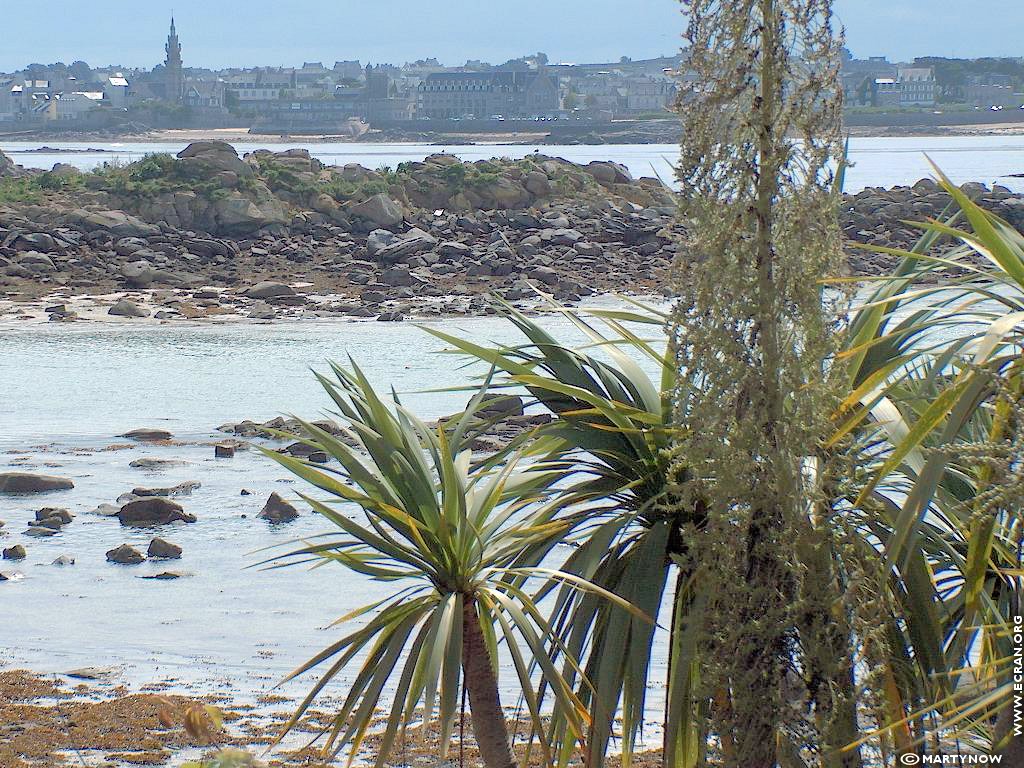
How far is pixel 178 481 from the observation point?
14.0 metres

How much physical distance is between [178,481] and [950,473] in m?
10.5

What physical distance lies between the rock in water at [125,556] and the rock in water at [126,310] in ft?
53.1

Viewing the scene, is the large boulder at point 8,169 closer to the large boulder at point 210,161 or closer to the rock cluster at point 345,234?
the rock cluster at point 345,234

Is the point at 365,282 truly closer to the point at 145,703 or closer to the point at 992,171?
the point at 145,703

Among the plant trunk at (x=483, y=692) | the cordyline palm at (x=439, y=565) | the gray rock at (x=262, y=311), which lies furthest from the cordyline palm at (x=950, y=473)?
the gray rock at (x=262, y=311)

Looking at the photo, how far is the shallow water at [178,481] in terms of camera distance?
360 inches

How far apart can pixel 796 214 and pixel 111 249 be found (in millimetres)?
30493

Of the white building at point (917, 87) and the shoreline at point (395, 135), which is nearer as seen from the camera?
the shoreline at point (395, 135)

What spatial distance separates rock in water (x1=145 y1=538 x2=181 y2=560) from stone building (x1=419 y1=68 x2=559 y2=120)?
122604 millimetres

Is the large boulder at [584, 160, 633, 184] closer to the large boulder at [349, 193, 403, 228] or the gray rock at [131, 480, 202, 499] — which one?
the large boulder at [349, 193, 403, 228]

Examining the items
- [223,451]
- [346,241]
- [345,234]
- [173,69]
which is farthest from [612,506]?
[173,69]

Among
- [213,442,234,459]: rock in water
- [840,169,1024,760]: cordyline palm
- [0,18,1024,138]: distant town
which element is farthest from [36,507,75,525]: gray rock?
[0,18,1024,138]: distant town

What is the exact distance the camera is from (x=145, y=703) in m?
7.72

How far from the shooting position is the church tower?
154750mm
